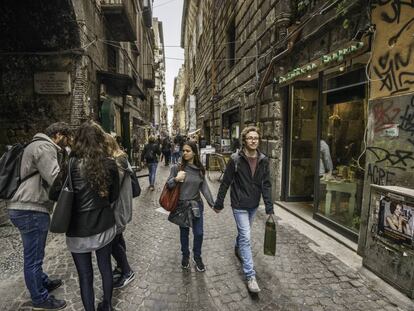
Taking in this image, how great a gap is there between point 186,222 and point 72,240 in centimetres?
137

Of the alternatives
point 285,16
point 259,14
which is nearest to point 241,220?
point 285,16

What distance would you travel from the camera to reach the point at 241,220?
3168 mm

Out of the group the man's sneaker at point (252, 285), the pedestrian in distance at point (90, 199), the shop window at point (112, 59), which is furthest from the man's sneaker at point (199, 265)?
the shop window at point (112, 59)

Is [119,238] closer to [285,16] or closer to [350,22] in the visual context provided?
[350,22]

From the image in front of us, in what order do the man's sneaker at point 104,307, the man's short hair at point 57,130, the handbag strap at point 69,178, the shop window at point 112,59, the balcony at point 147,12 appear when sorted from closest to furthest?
the handbag strap at point 69,178, the man's sneaker at point 104,307, the man's short hair at point 57,130, the shop window at point 112,59, the balcony at point 147,12

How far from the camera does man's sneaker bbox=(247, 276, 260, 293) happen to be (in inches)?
114

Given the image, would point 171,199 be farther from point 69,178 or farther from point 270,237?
point 69,178

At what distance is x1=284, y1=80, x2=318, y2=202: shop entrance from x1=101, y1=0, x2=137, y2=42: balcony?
22.6 feet

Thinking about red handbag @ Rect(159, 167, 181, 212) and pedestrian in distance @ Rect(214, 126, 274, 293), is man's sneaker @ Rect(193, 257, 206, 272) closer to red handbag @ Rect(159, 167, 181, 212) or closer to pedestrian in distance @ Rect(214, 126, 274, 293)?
pedestrian in distance @ Rect(214, 126, 274, 293)

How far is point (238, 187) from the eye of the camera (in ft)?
10.5

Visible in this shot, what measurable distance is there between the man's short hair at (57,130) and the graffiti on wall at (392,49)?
393 cm

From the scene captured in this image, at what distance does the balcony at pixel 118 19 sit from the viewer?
9211mm

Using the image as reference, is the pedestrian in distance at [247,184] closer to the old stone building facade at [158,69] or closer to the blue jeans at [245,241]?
the blue jeans at [245,241]

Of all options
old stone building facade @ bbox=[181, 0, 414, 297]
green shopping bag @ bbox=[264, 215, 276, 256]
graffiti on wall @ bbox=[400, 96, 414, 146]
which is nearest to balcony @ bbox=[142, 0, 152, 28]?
old stone building facade @ bbox=[181, 0, 414, 297]
